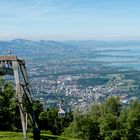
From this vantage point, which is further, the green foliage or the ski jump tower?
the green foliage

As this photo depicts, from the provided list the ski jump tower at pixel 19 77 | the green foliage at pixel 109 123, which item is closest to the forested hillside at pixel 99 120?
the green foliage at pixel 109 123

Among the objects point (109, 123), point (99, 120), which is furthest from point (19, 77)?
point (99, 120)

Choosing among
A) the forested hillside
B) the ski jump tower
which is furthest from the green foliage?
the ski jump tower

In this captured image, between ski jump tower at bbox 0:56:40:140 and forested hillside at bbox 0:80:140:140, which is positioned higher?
ski jump tower at bbox 0:56:40:140

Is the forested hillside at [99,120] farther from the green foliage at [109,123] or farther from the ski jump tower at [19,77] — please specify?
the ski jump tower at [19,77]

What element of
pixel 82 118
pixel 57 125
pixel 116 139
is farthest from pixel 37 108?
pixel 116 139

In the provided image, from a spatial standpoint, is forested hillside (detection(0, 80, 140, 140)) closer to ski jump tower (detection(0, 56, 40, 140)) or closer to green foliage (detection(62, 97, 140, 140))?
green foliage (detection(62, 97, 140, 140))

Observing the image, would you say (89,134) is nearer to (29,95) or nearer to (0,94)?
(0,94)

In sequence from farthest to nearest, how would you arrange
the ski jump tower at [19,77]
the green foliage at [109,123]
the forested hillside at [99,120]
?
the green foliage at [109,123]
the forested hillside at [99,120]
the ski jump tower at [19,77]

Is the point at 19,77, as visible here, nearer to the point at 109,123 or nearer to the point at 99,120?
the point at 109,123

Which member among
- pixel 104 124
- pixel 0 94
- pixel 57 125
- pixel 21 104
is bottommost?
pixel 57 125

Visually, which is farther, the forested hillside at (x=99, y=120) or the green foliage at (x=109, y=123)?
the green foliage at (x=109, y=123)
